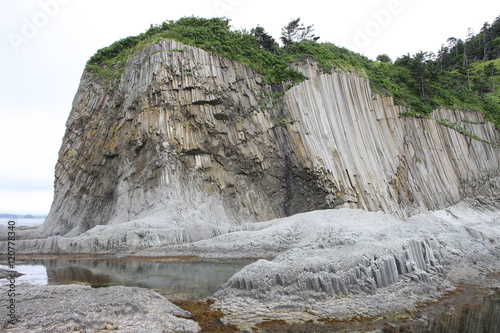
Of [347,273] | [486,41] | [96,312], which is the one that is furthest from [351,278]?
[486,41]

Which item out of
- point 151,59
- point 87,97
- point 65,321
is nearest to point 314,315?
point 65,321

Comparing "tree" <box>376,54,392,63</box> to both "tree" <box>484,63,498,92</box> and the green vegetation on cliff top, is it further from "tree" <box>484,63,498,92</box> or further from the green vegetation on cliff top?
the green vegetation on cliff top

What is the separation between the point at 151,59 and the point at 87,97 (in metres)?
Result: 8.55

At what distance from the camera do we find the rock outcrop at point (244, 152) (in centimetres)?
2817

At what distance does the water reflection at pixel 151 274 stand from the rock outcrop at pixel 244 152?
6484 mm

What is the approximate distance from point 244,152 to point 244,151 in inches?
3.7

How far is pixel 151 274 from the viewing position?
55.1 feet

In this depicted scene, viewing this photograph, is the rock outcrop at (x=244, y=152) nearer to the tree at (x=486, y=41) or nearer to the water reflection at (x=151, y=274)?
the water reflection at (x=151, y=274)

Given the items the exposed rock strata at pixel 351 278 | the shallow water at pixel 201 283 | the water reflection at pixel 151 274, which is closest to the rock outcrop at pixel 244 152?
the water reflection at pixel 151 274

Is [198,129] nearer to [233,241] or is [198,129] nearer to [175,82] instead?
[175,82]

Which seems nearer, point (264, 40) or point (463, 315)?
point (463, 315)

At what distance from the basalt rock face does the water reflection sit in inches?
264

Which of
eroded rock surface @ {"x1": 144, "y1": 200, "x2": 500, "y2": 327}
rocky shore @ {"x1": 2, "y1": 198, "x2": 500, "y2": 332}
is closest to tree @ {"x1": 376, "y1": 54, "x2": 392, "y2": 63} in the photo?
eroded rock surface @ {"x1": 144, "y1": 200, "x2": 500, "y2": 327}

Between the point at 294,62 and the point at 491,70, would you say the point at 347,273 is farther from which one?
the point at 491,70
